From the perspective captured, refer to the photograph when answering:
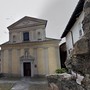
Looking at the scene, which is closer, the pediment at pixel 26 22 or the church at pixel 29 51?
the church at pixel 29 51

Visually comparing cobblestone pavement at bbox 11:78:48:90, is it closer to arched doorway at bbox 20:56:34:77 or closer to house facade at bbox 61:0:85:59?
house facade at bbox 61:0:85:59

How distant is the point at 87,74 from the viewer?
6.62ft

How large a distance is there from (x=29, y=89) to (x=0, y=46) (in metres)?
12.4

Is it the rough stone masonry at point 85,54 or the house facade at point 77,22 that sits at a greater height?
the house facade at point 77,22

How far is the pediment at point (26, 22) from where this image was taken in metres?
21.4

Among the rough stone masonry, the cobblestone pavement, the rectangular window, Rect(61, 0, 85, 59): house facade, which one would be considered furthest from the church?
the rough stone masonry

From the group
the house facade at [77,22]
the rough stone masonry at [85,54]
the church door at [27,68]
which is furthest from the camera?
the church door at [27,68]

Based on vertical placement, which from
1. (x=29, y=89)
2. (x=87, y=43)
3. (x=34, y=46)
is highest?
(x=34, y=46)

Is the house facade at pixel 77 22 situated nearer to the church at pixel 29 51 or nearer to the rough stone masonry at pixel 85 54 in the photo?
the rough stone masonry at pixel 85 54

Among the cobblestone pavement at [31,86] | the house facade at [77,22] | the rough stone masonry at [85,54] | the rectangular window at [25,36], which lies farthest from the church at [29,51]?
the rough stone masonry at [85,54]

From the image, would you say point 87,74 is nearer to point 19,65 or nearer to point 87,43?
point 87,43

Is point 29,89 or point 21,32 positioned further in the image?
point 21,32

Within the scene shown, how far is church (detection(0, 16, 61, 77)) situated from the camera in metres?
20.0

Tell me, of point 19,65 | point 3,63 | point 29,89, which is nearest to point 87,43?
point 29,89
